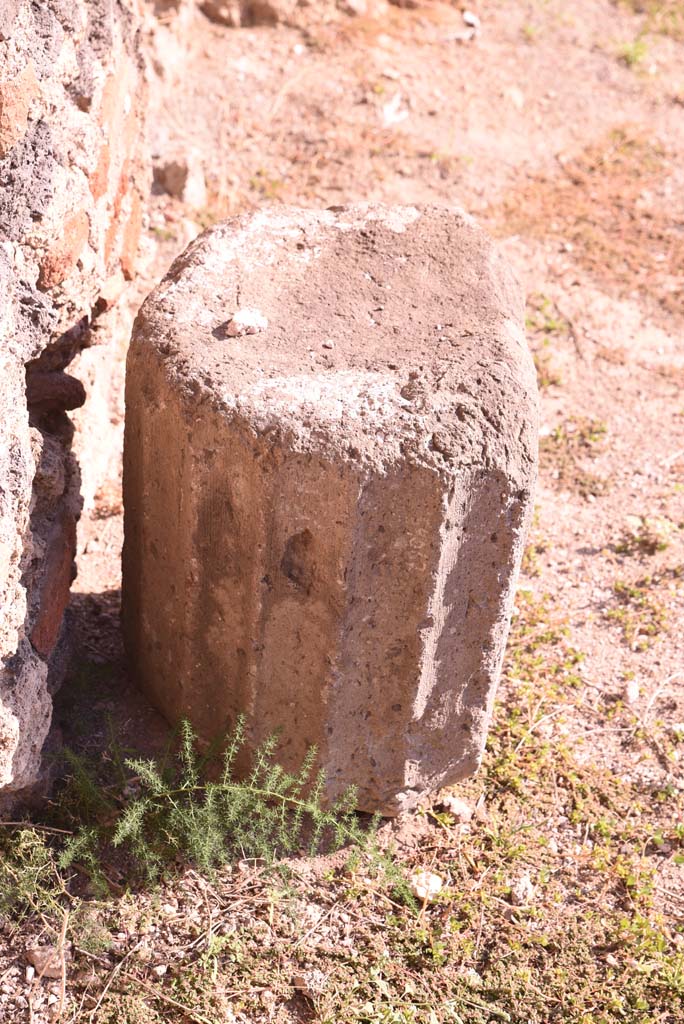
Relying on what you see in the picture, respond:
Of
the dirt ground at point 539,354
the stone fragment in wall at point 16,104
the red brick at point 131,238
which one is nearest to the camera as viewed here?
the stone fragment in wall at point 16,104

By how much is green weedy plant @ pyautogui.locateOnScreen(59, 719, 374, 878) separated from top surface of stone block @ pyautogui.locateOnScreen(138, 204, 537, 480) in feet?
2.40

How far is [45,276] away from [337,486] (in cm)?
70

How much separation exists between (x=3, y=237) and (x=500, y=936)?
1.72 meters

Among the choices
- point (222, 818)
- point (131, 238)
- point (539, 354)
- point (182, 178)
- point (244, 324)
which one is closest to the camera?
point (244, 324)

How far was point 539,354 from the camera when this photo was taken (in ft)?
14.7

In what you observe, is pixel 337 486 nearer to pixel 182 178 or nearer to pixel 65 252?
pixel 65 252

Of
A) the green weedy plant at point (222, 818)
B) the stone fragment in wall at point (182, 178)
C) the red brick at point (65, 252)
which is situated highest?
the stone fragment in wall at point (182, 178)

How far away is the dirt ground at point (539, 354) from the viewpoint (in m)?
2.52

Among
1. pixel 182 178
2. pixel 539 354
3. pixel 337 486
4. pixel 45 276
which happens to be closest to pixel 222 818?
pixel 337 486

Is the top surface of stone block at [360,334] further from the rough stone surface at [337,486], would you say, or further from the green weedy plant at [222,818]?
the green weedy plant at [222,818]

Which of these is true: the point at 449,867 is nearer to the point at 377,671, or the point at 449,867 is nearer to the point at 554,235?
the point at 377,671

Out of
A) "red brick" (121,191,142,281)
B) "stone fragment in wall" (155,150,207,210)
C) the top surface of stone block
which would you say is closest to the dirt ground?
"stone fragment in wall" (155,150,207,210)

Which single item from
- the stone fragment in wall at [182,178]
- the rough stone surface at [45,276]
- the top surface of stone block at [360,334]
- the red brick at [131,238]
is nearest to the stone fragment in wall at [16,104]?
the rough stone surface at [45,276]

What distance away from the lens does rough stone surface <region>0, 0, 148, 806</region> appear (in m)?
2.09
